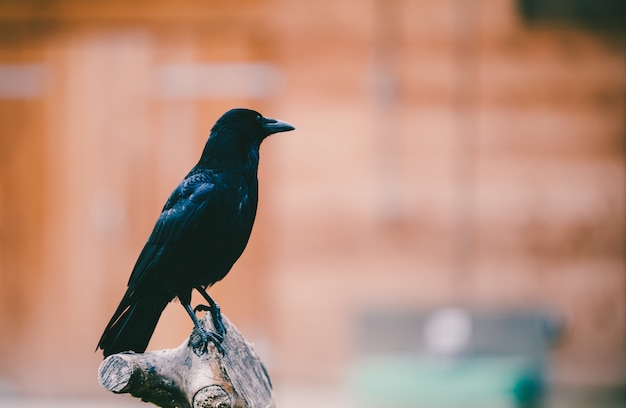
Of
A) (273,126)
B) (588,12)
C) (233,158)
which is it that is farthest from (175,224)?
(588,12)

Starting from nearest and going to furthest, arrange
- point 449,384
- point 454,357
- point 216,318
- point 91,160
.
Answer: point 216,318, point 449,384, point 454,357, point 91,160

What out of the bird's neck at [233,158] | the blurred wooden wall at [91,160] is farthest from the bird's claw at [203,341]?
the blurred wooden wall at [91,160]

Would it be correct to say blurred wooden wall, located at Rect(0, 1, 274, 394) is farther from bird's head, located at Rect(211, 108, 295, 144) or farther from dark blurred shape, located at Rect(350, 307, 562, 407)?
bird's head, located at Rect(211, 108, 295, 144)

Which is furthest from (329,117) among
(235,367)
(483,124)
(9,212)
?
(235,367)

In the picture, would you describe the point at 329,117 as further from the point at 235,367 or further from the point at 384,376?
the point at 235,367

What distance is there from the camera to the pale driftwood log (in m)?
2.06

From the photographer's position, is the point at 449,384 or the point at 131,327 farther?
the point at 449,384

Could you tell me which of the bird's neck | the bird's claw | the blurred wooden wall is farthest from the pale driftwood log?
the blurred wooden wall

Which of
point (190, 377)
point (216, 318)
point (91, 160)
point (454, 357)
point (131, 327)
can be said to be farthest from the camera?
point (91, 160)

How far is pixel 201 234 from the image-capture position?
89.2 inches

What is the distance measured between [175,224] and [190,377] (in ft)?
1.23

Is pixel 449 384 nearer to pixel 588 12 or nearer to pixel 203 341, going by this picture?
pixel 588 12

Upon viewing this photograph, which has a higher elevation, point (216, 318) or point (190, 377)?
point (216, 318)

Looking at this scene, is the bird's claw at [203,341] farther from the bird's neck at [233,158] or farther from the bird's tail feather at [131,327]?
the bird's neck at [233,158]
